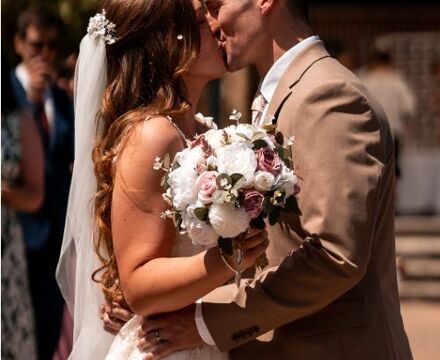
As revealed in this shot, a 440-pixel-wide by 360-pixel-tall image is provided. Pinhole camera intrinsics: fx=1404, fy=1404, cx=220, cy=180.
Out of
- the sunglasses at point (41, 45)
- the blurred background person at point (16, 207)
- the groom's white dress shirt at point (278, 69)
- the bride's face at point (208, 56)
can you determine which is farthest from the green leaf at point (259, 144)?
the sunglasses at point (41, 45)

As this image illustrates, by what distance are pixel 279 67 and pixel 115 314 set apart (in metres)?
0.98

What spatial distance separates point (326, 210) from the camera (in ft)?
13.3

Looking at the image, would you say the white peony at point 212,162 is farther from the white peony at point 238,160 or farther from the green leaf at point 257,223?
the green leaf at point 257,223

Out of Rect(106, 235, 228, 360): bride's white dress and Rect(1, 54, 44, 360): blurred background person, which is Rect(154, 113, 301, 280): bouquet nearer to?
Rect(106, 235, 228, 360): bride's white dress

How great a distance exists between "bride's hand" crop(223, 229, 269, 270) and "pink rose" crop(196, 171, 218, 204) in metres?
0.16

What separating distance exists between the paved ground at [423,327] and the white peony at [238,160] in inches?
269

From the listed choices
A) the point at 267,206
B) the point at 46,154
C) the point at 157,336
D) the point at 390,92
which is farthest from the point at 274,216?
the point at 390,92

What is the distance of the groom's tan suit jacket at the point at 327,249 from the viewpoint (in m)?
4.06

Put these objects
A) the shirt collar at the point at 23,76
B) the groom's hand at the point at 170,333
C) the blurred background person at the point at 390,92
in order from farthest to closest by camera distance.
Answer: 1. the blurred background person at the point at 390,92
2. the shirt collar at the point at 23,76
3. the groom's hand at the point at 170,333

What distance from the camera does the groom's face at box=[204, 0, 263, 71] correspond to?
4.43 m

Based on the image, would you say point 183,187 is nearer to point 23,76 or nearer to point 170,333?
point 170,333

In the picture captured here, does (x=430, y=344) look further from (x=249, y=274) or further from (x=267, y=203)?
(x=267, y=203)

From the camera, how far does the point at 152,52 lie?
Result: 4.54 m

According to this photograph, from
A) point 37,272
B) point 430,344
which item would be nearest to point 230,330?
point 37,272
